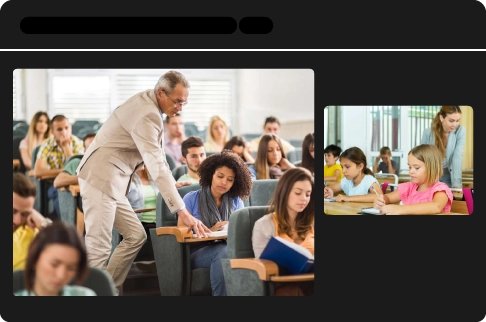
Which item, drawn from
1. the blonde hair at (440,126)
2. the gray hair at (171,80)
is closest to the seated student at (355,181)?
the blonde hair at (440,126)

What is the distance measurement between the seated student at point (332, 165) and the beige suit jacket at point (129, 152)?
0.69m

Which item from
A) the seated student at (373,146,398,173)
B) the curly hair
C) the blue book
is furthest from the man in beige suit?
the seated student at (373,146,398,173)

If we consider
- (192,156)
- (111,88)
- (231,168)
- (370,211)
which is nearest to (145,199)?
(192,156)

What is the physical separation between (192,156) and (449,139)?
1.17 metres

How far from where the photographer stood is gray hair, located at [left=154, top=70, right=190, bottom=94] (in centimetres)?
435

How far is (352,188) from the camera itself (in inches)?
Answer: 185

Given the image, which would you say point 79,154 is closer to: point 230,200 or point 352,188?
point 230,200

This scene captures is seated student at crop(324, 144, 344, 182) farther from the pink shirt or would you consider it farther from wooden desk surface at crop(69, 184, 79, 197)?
wooden desk surface at crop(69, 184, 79, 197)

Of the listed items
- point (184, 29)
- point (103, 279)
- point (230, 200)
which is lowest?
point (103, 279)

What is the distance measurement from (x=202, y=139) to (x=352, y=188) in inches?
28.8

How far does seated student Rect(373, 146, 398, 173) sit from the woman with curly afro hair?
608 millimetres

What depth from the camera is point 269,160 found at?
4559 mm

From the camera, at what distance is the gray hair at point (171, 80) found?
435 cm

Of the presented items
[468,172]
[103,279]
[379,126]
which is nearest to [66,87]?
[103,279]
